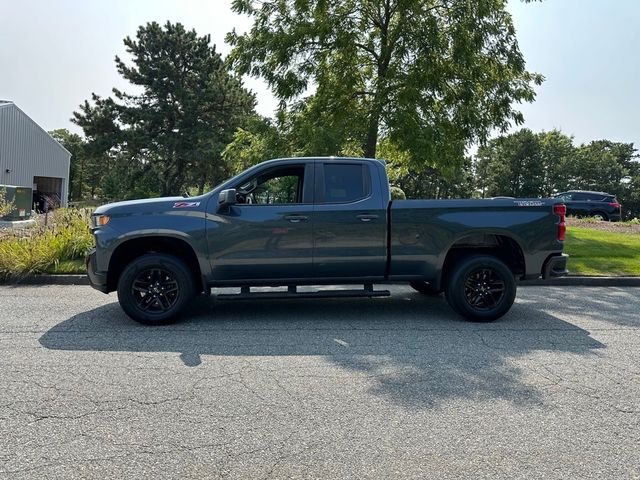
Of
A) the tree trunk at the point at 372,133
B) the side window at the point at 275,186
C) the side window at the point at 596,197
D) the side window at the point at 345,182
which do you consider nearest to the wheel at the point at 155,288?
the side window at the point at 275,186

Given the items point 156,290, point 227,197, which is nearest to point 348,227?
point 227,197

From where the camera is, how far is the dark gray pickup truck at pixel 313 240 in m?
6.07

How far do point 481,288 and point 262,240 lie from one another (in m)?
2.87

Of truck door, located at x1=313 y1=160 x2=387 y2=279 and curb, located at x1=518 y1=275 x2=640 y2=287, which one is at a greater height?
truck door, located at x1=313 y1=160 x2=387 y2=279

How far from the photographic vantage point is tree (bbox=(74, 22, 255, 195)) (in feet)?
118

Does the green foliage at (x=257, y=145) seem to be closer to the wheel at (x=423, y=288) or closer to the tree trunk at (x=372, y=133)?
the tree trunk at (x=372, y=133)

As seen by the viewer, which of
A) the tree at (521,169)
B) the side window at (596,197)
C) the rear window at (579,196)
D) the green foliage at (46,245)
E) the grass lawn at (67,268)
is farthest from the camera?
the tree at (521,169)

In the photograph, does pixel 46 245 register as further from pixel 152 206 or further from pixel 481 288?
pixel 481 288

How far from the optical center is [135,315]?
19.8ft

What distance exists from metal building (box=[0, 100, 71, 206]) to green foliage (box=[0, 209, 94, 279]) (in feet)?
90.1

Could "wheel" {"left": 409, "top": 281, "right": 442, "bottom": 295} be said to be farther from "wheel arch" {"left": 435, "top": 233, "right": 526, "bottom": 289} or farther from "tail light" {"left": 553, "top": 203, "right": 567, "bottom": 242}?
"tail light" {"left": 553, "top": 203, "right": 567, "bottom": 242}

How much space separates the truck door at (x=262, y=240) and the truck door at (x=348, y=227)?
0.45ft

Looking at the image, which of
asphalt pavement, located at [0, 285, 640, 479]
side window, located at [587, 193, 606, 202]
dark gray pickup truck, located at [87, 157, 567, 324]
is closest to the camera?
asphalt pavement, located at [0, 285, 640, 479]

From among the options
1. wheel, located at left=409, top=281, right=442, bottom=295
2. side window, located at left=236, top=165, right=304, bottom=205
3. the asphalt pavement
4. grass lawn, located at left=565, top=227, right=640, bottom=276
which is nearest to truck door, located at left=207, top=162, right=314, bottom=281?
side window, located at left=236, top=165, right=304, bottom=205
